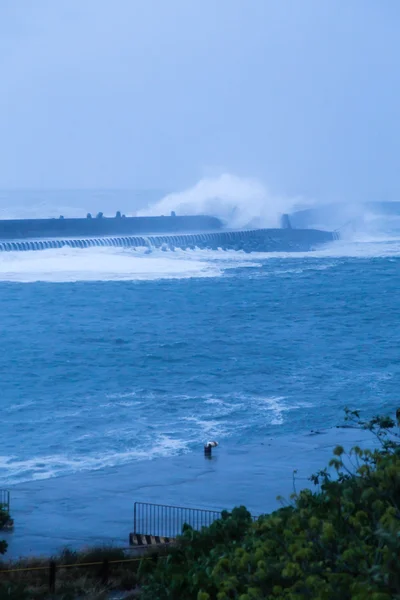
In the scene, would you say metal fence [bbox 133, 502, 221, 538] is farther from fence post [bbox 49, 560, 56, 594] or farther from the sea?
fence post [bbox 49, 560, 56, 594]

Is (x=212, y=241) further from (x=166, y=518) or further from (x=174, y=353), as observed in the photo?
(x=166, y=518)

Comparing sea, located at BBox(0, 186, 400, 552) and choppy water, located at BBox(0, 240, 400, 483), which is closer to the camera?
sea, located at BBox(0, 186, 400, 552)

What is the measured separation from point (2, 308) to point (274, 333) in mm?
13467

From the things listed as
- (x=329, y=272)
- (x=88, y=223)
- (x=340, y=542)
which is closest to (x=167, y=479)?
(x=340, y=542)

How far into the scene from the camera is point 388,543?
195 inches

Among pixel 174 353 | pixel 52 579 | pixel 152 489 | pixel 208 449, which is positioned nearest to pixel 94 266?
pixel 174 353

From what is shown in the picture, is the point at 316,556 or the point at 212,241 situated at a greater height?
the point at 212,241

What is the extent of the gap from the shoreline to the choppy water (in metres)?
1.82

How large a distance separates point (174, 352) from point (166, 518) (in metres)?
20.4

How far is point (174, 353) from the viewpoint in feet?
115

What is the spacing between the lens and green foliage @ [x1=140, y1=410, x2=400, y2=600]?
5195 millimetres

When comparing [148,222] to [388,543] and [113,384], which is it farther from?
[388,543]

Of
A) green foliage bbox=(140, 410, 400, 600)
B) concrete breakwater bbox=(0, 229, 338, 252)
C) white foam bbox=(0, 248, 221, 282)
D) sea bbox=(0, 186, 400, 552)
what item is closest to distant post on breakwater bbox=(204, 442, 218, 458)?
sea bbox=(0, 186, 400, 552)

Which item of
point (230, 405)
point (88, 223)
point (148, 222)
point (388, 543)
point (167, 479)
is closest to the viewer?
point (388, 543)
